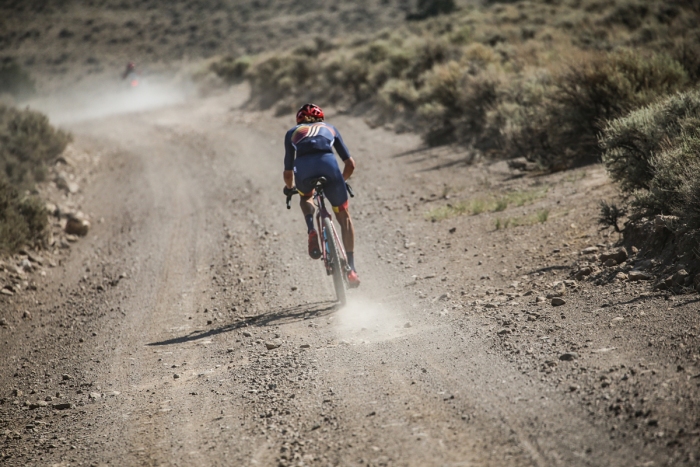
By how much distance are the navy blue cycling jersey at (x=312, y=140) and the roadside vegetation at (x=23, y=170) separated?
19.3 feet

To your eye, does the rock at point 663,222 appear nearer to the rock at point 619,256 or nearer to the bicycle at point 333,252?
the rock at point 619,256

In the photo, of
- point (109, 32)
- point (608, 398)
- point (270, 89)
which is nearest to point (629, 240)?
point (608, 398)

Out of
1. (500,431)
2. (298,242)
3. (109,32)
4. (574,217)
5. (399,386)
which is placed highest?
(500,431)

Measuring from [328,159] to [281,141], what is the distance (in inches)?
500

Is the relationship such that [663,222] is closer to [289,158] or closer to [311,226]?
[311,226]

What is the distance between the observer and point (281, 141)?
19234 mm

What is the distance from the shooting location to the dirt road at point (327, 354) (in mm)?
3742

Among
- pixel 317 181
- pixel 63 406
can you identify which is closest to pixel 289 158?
pixel 317 181

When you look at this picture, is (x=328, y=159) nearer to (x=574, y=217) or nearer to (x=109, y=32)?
(x=574, y=217)

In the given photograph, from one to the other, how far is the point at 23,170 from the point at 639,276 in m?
14.7

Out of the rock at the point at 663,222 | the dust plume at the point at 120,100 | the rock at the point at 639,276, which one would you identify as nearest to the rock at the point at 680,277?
the rock at the point at 639,276

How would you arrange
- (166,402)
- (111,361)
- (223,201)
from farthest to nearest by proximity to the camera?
1. (223,201)
2. (111,361)
3. (166,402)

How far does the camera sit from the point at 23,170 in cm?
1538

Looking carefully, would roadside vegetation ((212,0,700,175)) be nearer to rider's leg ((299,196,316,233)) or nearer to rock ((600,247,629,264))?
rock ((600,247,629,264))
